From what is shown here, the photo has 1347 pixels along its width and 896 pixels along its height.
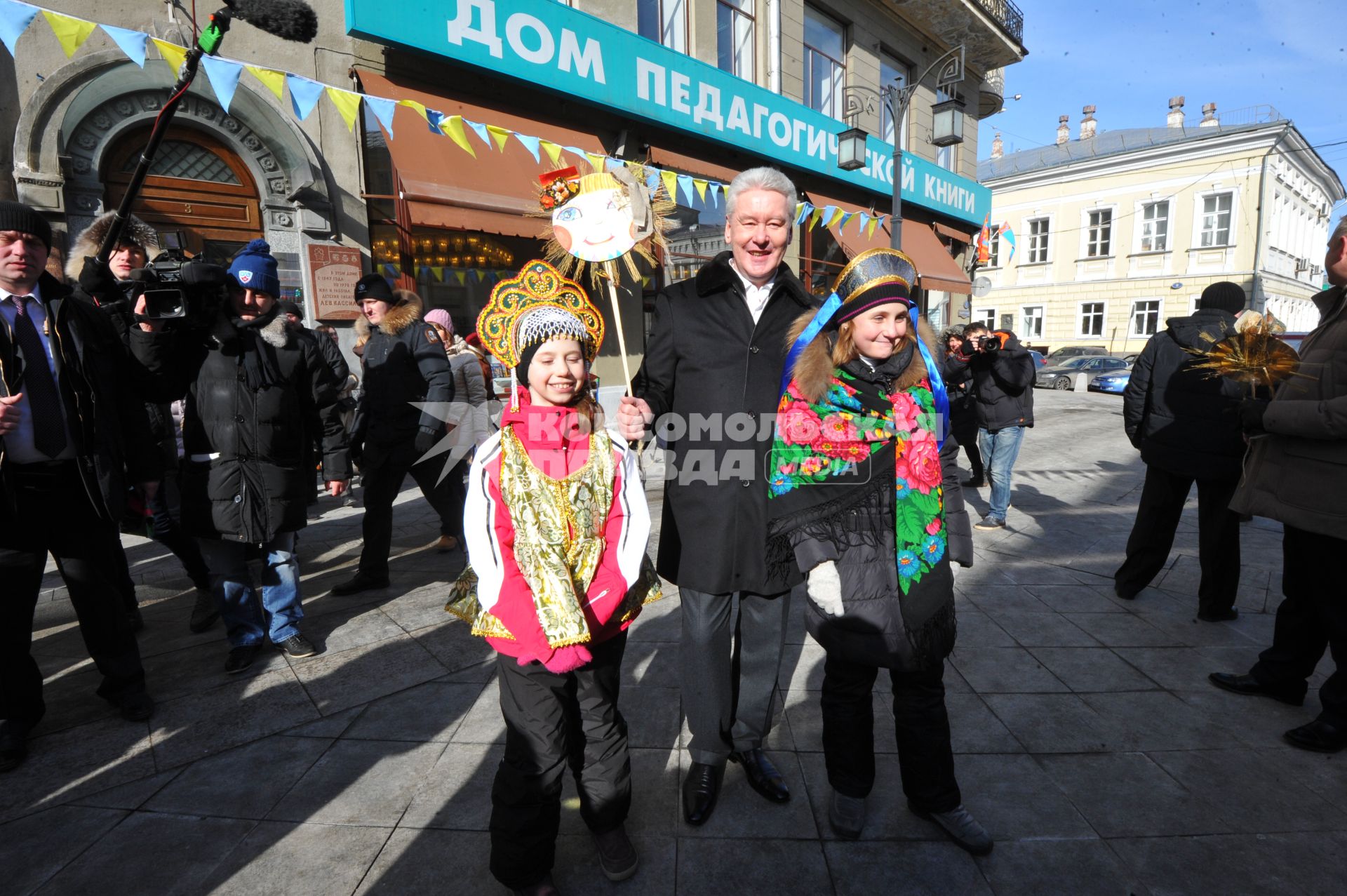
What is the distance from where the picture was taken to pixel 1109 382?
788 inches

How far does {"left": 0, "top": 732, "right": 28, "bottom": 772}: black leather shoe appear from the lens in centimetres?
253

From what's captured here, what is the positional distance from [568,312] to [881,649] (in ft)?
4.69

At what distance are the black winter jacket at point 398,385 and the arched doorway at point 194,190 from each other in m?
3.33

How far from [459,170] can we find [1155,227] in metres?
35.0

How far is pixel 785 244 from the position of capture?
2.33m

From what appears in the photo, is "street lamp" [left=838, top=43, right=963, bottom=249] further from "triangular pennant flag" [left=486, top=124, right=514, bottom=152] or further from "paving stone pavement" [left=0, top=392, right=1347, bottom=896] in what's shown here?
"paving stone pavement" [left=0, top=392, right=1347, bottom=896]

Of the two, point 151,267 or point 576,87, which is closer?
point 151,267

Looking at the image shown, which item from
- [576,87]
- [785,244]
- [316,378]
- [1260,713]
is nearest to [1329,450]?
[1260,713]

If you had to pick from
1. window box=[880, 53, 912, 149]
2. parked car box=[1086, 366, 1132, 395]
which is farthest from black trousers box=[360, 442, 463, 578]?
parked car box=[1086, 366, 1132, 395]

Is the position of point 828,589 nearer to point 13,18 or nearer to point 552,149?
point 13,18

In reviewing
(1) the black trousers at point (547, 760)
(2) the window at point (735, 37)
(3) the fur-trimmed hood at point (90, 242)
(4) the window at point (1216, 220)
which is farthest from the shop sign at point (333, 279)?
(4) the window at point (1216, 220)

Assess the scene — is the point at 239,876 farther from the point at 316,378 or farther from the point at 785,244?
the point at 785,244

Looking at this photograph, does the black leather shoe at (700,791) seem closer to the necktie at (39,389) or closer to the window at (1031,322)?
the necktie at (39,389)

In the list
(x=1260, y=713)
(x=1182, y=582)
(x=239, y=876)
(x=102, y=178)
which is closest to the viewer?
(x=239, y=876)
